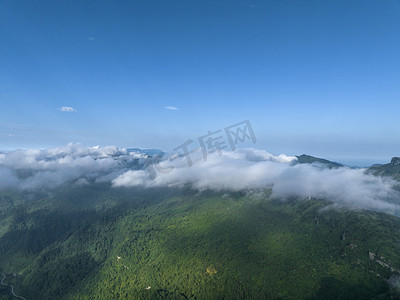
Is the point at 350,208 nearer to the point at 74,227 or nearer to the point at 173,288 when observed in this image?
the point at 173,288

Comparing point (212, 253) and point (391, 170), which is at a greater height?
point (391, 170)

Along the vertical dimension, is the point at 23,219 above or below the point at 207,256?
below

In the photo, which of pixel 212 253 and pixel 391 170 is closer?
pixel 212 253

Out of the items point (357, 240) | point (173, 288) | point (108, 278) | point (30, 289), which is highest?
point (357, 240)

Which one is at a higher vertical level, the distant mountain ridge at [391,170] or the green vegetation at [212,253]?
the distant mountain ridge at [391,170]

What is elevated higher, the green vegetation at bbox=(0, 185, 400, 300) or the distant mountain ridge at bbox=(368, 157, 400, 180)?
the distant mountain ridge at bbox=(368, 157, 400, 180)

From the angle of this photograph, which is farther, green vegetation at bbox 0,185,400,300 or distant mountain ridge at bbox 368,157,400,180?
distant mountain ridge at bbox 368,157,400,180

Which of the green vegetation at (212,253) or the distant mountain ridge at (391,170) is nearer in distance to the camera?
the green vegetation at (212,253)

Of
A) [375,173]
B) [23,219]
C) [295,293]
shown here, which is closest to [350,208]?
[295,293]
